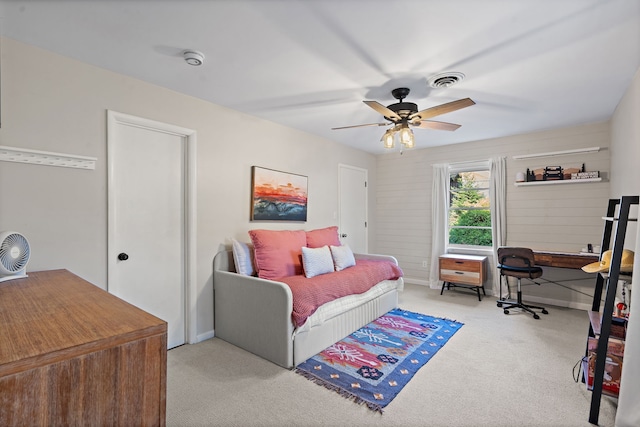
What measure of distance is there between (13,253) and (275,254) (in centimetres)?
196

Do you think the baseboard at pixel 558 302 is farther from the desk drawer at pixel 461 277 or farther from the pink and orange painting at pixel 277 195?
the pink and orange painting at pixel 277 195

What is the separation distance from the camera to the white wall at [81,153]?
208cm

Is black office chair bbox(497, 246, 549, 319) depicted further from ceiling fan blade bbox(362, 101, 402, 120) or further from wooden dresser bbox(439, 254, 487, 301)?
ceiling fan blade bbox(362, 101, 402, 120)

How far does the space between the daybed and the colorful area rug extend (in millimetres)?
122

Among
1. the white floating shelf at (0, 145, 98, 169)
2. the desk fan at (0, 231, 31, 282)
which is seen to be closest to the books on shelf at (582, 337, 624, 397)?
the desk fan at (0, 231, 31, 282)

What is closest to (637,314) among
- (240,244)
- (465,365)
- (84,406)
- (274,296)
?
(465,365)

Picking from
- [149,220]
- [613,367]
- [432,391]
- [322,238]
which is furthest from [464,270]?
[149,220]

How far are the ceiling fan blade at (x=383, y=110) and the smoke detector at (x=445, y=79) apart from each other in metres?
0.39

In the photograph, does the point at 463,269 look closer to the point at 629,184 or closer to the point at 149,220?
the point at 629,184

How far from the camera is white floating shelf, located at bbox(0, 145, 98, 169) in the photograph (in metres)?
2.03

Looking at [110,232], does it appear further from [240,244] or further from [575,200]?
[575,200]

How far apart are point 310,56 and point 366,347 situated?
2.55 m

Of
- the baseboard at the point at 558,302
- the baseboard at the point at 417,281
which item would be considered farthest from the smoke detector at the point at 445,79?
the baseboard at the point at 417,281

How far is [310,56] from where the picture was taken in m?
2.27
